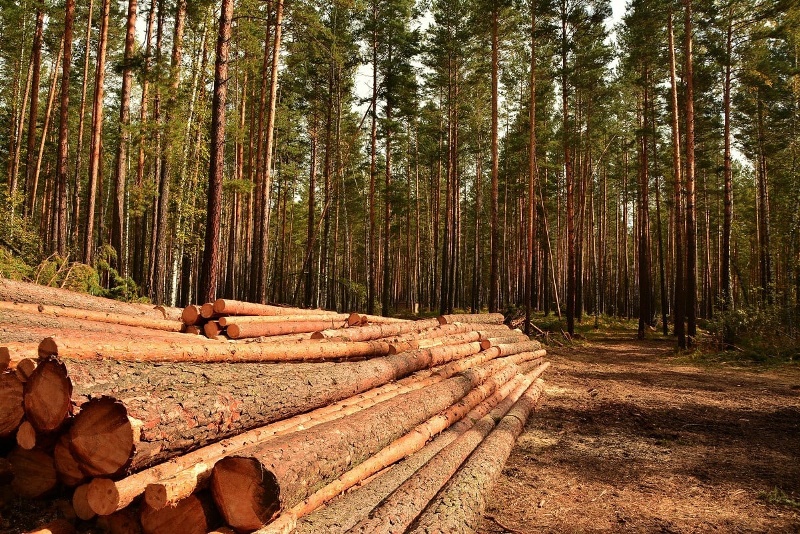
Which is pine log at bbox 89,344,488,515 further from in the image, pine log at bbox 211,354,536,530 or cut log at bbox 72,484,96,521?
pine log at bbox 211,354,536,530

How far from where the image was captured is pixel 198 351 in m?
4.43

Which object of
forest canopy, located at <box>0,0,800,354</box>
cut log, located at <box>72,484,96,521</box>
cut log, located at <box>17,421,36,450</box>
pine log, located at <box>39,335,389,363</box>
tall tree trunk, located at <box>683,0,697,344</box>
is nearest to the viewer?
cut log, located at <box>72,484,96,521</box>

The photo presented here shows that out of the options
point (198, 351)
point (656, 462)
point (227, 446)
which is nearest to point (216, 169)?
point (198, 351)

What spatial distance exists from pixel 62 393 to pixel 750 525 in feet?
18.2

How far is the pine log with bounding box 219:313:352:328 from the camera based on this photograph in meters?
6.33

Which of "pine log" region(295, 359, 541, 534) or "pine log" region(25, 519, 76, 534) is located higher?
"pine log" region(25, 519, 76, 534)

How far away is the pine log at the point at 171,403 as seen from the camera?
2.69 metres

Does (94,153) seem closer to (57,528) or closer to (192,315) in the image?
(192,315)

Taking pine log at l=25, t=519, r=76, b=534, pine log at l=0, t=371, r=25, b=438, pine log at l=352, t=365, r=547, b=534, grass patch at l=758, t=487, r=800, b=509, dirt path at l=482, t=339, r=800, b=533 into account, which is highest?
pine log at l=0, t=371, r=25, b=438

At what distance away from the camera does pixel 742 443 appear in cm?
638

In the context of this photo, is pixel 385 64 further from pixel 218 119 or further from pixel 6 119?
pixel 6 119

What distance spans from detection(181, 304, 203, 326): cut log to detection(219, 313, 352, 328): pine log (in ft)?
1.21

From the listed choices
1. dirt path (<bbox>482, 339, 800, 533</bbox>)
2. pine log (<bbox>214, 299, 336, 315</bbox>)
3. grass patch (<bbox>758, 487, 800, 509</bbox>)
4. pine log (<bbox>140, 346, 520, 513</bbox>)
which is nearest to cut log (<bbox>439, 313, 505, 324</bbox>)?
dirt path (<bbox>482, 339, 800, 533</bbox>)

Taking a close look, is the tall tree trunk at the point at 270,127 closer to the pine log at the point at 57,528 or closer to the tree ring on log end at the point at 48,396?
the tree ring on log end at the point at 48,396
